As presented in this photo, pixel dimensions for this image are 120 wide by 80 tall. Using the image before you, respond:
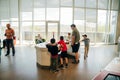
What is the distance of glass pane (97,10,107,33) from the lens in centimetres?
1348

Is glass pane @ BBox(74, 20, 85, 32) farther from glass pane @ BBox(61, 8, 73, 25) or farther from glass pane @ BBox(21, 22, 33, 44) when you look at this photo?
glass pane @ BBox(21, 22, 33, 44)

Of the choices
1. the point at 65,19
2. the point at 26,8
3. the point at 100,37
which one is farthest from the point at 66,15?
the point at 100,37

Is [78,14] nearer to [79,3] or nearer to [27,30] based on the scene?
[79,3]

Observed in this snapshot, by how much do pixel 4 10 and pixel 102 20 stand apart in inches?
326

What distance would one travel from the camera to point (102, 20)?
13578mm

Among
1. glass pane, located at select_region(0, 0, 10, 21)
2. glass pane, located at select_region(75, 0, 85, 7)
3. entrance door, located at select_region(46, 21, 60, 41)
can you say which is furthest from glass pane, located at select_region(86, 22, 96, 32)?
glass pane, located at select_region(0, 0, 10, 21)

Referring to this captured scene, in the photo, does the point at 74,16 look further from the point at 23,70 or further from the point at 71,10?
the point at 23,70

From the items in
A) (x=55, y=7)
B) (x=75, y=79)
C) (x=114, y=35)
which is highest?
(x=55, y=7)

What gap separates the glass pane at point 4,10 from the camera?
41.7 feet

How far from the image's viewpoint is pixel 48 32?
41.6ft

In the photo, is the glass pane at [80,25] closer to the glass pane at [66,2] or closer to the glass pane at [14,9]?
the glass pane at [66,2]

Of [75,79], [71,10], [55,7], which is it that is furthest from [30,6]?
[75,79]

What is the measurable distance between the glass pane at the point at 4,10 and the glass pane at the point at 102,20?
765cm

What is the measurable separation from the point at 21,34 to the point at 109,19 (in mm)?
7701
